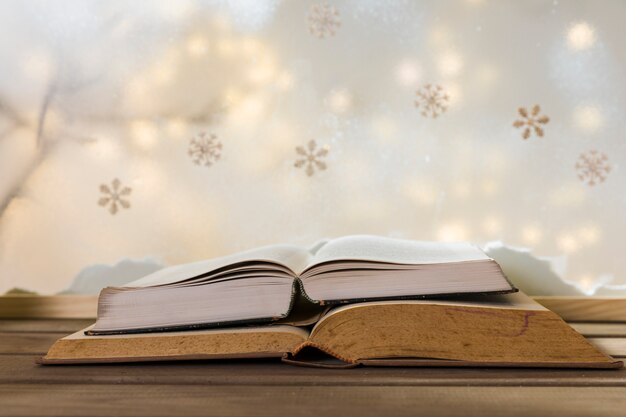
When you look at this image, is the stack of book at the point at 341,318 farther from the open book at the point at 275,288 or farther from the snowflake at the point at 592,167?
the snowflake at the point at 592,167

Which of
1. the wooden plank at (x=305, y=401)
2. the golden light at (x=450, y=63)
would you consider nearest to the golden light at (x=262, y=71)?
the golden light at (x=450, y=63)

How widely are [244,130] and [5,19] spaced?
58 centimetres

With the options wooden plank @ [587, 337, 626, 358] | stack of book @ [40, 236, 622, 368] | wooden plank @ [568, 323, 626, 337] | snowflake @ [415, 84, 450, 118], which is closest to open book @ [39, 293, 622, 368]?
stack of book @ [40, 236, 622, 368]

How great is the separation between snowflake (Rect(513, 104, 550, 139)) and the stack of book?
475 millimetres

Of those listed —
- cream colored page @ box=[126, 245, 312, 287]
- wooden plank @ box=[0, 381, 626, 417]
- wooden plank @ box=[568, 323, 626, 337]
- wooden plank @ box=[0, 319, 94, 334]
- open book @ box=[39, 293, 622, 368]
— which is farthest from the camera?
wooden plank @ box=[0, 319, 94, 334]

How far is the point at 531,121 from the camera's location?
1.31 metres

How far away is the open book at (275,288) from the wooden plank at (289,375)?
2.4 inches

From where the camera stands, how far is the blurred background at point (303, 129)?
1306mm

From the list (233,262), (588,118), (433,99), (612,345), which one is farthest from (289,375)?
(588,118)

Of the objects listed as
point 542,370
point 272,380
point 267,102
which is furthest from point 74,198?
point 542,370

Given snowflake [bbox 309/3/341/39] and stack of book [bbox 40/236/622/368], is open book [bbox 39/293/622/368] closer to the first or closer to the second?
stack of book [bbox 40/236/622/368]

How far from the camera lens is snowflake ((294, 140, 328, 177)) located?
4.43 ft

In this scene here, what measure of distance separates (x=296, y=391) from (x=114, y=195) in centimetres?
80

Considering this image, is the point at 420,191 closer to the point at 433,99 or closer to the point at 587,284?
the point at 433,99
